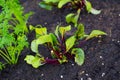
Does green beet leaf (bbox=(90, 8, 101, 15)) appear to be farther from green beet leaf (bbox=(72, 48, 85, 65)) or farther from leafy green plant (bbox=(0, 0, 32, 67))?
leafy green plant (bbox=(0, 0, 32, 67))

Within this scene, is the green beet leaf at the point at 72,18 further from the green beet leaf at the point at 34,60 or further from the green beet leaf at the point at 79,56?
the green beet leaf at the point at 34,60

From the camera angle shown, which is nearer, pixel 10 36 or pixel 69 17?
pixel 10 36

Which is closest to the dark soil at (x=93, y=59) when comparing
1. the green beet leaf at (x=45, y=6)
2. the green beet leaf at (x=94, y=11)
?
the green beet leaf at (x=94, y=11)

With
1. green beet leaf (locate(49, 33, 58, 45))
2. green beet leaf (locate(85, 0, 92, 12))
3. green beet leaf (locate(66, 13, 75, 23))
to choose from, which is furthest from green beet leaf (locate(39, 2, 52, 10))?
green beet leaf (locate(49, 33, 58, 45))

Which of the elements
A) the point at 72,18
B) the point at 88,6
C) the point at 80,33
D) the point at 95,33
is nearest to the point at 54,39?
the point at 80,33

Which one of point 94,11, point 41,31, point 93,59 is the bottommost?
point 93,59

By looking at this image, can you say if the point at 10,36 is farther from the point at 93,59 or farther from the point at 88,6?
the point at 88,6

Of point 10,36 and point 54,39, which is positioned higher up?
point 10,36
